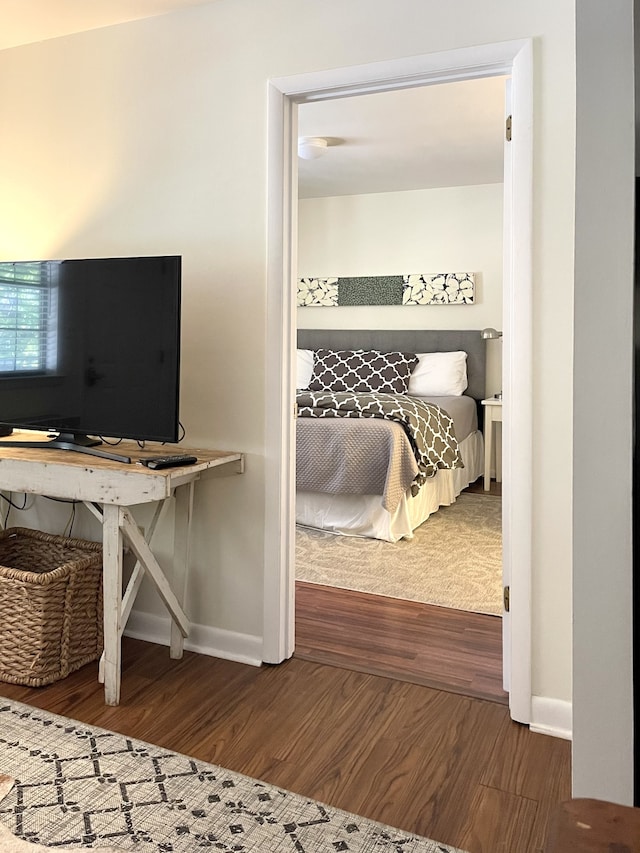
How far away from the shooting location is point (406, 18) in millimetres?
2258

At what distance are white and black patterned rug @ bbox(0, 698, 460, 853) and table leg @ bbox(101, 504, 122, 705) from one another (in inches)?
9.0

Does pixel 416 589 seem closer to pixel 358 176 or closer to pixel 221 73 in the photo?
pixel 221 73

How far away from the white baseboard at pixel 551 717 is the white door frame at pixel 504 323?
25 mm

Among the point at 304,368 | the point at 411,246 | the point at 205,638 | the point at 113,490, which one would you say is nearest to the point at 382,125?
the point at 411,246

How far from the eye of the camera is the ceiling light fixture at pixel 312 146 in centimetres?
440

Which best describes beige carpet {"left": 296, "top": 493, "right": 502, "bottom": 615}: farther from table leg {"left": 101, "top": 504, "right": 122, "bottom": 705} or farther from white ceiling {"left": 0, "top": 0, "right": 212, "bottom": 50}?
white ceiling {"left": 0, "top": 0, "right": 212, "bottom": 50}

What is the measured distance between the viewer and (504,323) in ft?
7.42

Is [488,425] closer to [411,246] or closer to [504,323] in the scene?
[411,246]

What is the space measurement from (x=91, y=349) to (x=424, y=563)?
2.16m

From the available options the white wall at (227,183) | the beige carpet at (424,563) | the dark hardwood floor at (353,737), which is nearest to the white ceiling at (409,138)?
the white wall at (227,183)

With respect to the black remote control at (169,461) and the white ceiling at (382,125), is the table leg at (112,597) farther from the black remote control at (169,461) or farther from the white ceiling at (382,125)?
the white ceiling at (382,125)

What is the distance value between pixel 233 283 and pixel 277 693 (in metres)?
1.49

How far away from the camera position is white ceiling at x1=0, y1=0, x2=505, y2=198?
2.62 meters

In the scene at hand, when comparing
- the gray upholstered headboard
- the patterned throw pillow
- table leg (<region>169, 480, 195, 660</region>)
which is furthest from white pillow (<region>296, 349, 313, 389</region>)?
table leg (<region>169, 480, 195, 660</region>)
